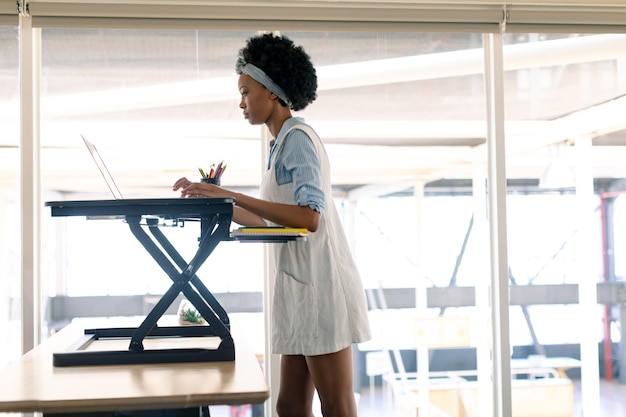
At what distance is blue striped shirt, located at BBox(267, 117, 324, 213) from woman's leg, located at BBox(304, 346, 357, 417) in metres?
0.39

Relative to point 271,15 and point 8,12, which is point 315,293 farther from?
point 8,12

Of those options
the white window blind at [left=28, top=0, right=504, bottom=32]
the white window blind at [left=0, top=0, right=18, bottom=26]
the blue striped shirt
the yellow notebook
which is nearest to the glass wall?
the white window blind at [left=0, top=0, right=18, bottom=26]

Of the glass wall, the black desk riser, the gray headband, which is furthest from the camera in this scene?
the glass wall

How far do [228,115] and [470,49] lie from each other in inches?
43.5

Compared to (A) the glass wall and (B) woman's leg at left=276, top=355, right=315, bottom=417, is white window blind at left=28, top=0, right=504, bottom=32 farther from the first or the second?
(B) woman's leg at left=276, top=355, right=315, bottom=417

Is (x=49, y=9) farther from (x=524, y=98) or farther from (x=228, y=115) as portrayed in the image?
(x=524, y=98)

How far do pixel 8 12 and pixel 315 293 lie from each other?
187 cm

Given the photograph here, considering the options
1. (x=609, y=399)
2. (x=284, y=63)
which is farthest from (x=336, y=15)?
(x=609, y=399)

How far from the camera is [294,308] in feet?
6.59

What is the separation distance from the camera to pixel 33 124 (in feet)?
10.3

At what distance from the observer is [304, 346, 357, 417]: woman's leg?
2.00m

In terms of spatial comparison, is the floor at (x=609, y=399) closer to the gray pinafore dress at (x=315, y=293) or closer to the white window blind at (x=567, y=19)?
the white window blind at (x=567, y=19)

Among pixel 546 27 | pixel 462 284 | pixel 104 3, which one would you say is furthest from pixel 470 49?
pixel 104 3

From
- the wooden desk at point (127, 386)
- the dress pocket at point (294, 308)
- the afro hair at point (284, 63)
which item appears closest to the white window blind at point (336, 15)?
the afro hair at point (284, 63)
